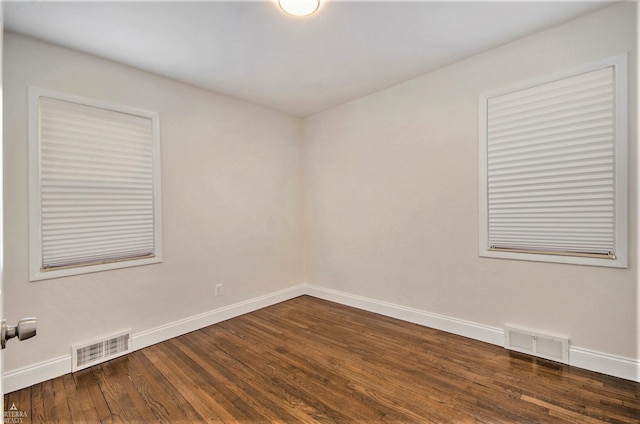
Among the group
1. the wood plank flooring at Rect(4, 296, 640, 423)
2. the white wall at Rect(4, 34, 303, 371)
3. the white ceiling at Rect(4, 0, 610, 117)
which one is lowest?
the wood plank flooring at Rect(4, 296, 640, 423)

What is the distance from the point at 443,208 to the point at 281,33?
2.13m

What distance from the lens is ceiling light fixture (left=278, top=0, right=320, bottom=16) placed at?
6.86ft

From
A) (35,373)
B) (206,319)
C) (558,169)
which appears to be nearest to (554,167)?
(558,169)

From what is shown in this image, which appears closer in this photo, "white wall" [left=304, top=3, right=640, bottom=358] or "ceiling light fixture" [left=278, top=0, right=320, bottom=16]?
"ceiling light fixture" [left=278, top=0, right=320, bottom=16]

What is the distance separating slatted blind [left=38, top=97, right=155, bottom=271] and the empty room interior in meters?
0.02

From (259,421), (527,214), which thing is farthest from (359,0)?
(259,421)

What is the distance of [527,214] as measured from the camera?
265cm

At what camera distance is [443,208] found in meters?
3.12

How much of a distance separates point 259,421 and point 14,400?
1.74 m

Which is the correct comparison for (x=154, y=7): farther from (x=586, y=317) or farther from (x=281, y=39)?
(x=586, y=317)

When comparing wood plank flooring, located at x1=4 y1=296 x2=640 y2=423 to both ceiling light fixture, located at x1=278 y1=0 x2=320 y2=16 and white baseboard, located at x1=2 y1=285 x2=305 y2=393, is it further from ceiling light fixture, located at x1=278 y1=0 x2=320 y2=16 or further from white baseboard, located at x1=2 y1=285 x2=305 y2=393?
ceiling light fixture, located at x1=278 y1=0 x2=320 y2=16

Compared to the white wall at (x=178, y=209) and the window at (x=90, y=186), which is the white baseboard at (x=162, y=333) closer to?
the white wall at (x=178, y=209)

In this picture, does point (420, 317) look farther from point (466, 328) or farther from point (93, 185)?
point (93, 185)

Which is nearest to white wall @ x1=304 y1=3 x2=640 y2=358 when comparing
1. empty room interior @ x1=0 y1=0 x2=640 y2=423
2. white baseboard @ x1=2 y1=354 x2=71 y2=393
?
empty room interior @ x1=0 y1=0 x2=640 y2=423
